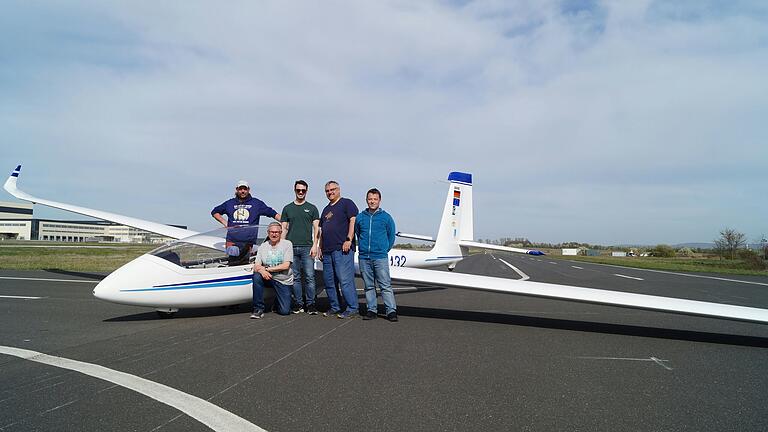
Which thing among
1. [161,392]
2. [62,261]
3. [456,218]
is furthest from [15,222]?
[161,392]

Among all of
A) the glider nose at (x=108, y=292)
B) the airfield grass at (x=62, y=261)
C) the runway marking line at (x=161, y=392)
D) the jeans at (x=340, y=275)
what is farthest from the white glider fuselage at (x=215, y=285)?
the airfield grass at (x=62, y=261)

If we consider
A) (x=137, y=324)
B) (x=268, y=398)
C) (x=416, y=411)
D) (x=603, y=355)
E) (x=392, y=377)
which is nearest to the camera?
(x=416, y=411)

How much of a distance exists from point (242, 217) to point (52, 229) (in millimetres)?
130671

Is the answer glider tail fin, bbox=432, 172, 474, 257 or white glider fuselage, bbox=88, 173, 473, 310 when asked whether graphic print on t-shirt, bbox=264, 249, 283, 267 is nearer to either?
white glider fuselage, bbox=88, 173, 473, 310

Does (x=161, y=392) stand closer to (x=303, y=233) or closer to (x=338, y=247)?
(x=338, y=247)

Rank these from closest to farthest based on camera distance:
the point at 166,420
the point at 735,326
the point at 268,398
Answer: the point at 166,420
the point at 268,398
the point at 735,326

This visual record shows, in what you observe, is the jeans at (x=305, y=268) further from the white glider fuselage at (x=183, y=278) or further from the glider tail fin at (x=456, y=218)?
the glider tail fin at (x=456, y=218)

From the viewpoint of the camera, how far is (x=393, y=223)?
6836 millimetres

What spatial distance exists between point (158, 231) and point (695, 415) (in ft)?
36.3

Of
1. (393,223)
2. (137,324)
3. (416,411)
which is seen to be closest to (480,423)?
(416,411)

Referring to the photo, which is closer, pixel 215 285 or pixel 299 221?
pixel 215 285

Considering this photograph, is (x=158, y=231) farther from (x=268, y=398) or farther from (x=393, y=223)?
(x=268, y=398)

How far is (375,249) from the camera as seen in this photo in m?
6.67

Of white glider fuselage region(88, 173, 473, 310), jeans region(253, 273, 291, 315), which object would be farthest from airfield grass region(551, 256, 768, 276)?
white glider fuselage region(88, 173, 473, 310)
